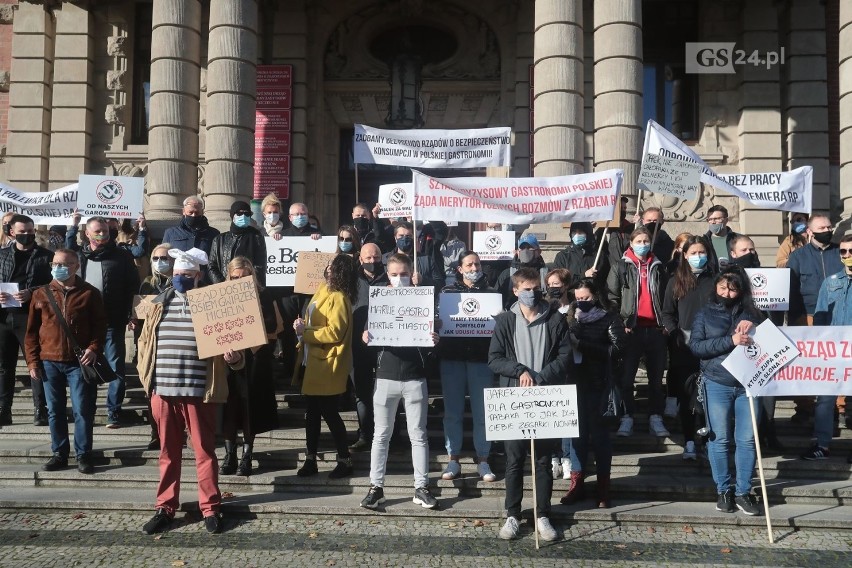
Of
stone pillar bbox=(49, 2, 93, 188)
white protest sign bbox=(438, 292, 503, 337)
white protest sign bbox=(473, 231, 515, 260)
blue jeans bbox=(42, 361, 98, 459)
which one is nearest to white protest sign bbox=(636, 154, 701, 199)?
white protest sign bbox=(473, 231, 515, 260)

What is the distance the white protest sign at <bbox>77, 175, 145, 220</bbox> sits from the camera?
452 inches

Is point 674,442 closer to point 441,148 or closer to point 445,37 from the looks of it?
point 441,148

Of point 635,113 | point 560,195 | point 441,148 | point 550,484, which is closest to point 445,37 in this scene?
point 635,113

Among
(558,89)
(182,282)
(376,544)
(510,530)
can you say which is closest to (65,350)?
(182,282)

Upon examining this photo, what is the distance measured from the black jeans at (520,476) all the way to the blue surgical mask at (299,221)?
4307 millimetres

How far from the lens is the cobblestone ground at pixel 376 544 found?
601 centimetres

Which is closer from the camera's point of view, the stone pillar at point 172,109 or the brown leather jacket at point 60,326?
the brown leather jacket at point 60,326

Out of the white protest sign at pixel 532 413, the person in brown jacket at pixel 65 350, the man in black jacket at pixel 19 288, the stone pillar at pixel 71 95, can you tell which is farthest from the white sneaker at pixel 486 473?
the stone pillar at pixel 71 95

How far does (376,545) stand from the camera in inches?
251

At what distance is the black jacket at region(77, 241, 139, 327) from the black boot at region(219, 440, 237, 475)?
2574 mm

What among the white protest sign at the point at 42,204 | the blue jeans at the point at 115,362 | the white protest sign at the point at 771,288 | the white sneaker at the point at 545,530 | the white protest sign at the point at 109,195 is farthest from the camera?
the white protest sign at the point at 42,204

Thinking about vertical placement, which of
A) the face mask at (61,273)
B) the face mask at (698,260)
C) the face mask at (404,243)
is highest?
the face mask at (404,243)

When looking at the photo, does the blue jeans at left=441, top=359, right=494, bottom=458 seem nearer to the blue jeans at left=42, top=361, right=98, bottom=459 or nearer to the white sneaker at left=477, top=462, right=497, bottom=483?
the white sneaker at left=477, top=462, right=497, bottom=483

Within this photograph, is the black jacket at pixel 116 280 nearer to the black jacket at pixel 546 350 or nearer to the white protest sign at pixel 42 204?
the white protest sign at pixel 42 204
